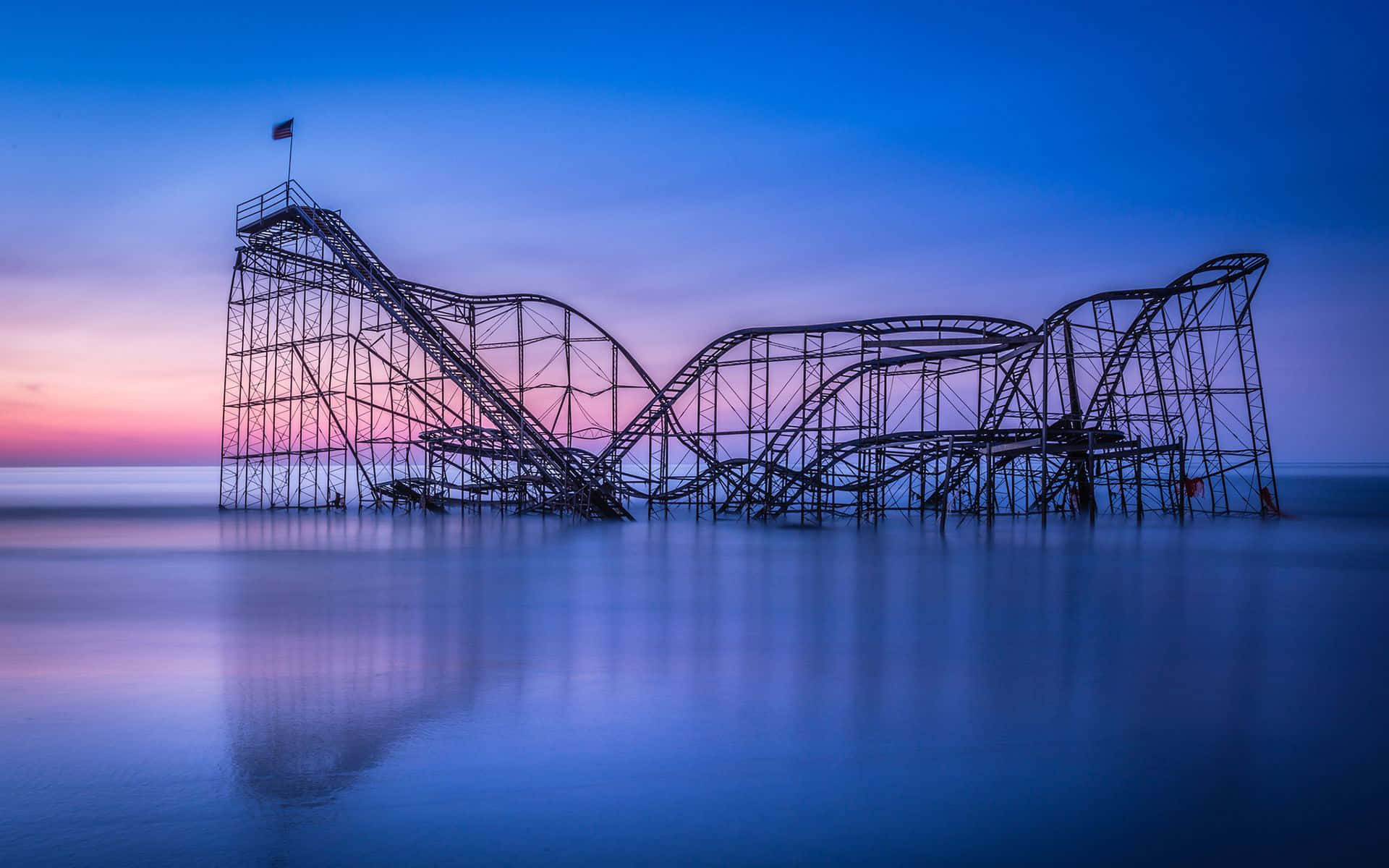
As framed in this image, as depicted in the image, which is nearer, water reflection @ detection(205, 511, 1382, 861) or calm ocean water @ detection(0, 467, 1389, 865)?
calm ocean water @ detection(0, 467, 1389, 865)

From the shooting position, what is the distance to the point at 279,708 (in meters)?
6.04

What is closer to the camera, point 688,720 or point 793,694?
point 688,720

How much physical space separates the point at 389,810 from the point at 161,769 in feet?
5.04

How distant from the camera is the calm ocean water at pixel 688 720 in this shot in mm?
4109

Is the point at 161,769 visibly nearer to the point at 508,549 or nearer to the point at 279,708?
the point at 279,708

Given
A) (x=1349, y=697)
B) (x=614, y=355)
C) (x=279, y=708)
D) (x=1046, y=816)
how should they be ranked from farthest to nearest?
(x=614, y=355) → (x=1349, y=697) → (x=279, y=708) → (x=1046, y=816)

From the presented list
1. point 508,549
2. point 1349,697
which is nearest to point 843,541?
point 508,549

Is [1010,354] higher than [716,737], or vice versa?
[1010,354]

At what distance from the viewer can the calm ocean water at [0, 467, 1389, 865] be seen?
13.5ft

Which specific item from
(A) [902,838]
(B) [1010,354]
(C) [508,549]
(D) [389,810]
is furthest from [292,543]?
(B) [1010,354]

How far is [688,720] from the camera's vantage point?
590cm

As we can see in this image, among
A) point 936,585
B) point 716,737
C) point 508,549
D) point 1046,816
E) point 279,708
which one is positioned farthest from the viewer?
point 508,549

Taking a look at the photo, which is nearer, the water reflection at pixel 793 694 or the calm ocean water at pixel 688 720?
the calm ocean water at pixel 688 720

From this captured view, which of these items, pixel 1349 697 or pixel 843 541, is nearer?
pixel 1349 697
